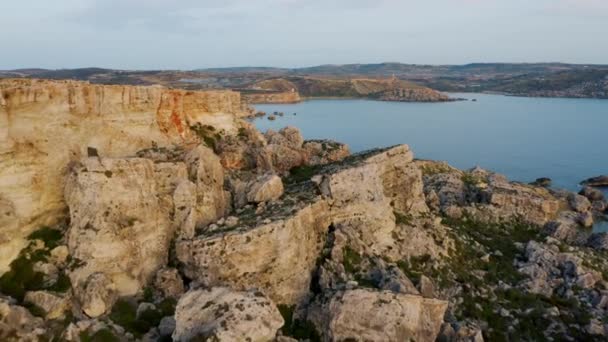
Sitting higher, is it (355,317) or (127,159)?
(127,159)

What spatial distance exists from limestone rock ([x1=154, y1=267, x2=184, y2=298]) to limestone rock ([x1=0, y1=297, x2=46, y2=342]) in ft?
15.1

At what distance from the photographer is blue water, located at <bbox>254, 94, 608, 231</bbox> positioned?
286ft

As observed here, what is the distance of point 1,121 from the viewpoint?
22.0 metres

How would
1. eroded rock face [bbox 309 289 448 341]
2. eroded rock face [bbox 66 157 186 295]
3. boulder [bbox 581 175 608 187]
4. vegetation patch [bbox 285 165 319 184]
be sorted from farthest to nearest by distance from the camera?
boulder [bbox 581 175 608 187], vegetation patch [bbox 285 165 319 184], eroded rock face [bbox 66 157 186 295], eroded rock face [bbox 309 289 448 341]

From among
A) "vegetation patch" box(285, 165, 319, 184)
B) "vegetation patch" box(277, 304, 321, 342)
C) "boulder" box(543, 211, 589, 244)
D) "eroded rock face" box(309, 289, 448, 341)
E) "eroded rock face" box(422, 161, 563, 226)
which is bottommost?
"boulder" box(543, 211, 589, 244)

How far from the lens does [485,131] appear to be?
399 ft

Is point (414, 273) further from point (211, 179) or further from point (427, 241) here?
point (211, 179)

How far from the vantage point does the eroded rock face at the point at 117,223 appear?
2175cm

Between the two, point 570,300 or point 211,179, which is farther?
point 570,300

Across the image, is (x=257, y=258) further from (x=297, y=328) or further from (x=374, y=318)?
(x=374, y=318)

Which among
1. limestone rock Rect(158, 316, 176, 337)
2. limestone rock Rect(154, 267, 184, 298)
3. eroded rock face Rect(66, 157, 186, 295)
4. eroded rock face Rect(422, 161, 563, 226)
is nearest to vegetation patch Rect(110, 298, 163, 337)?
limestone rock Rect(158, 316, 176, 337)

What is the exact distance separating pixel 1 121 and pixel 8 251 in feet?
17.7

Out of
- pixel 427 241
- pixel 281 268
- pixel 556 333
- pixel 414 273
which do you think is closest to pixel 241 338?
pixel 281 268

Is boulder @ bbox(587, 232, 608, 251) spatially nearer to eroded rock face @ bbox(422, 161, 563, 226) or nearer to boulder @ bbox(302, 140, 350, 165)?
eroded rock face @ bbox(422, 161, 563, 226)
